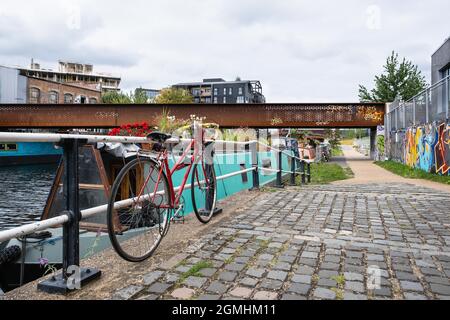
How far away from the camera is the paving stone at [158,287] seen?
102 inches

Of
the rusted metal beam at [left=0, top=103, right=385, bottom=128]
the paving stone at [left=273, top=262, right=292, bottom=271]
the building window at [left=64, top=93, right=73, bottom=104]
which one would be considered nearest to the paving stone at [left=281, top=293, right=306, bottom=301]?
the paving stone at [left=273, top=262, right=292, bottom=271]

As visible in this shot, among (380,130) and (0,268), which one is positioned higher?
(380,130)

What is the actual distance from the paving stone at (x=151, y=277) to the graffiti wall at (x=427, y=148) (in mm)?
12058

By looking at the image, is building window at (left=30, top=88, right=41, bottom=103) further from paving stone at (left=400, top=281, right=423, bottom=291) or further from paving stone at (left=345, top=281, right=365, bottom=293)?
paving stone at (left=400, top=281, right=423, bottom=291)

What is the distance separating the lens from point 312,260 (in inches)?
129

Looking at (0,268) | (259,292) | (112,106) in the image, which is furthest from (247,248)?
(112,106)

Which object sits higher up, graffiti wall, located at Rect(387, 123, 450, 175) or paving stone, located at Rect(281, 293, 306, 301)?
graffiti wall, located at Rect(387, 123, 450, 175)

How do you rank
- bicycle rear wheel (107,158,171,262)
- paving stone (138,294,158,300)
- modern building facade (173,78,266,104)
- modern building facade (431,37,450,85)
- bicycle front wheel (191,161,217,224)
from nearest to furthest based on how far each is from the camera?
1. paving stone (138,294,158,300)
2. bicycle rear wheel (107,158,171,262)
3. bicycle front wheel (191,161,217,224)
4. modern building facade (431,37,450,85)
5. modern building facade (173,78,266,104)

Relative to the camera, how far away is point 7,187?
1970 cm

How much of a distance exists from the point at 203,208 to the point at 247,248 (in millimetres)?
1409

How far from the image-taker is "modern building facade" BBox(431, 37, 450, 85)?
75.5ft

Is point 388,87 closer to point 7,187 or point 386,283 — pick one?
point 7,187

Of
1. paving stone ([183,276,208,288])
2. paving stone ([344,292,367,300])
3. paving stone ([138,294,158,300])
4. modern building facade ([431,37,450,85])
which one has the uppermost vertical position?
modern building facade ([431,37,450,85])

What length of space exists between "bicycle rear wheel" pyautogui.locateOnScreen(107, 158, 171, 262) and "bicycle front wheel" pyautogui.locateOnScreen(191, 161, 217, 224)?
0.91 metres
